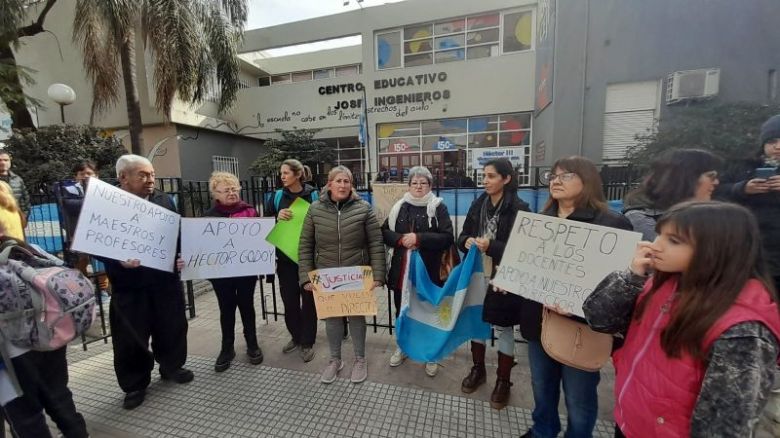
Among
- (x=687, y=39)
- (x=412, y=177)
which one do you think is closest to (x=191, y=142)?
(x=412, y=177)

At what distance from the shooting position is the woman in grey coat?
9.25 ft

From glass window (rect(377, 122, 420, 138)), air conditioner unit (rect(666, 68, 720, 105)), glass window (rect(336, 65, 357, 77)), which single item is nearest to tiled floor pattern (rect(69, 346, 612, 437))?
air conditioner unit (rect(666, 68, 720, 105))

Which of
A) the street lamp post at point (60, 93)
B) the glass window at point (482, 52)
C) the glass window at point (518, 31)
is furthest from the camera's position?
the glass window at point (482, 52)

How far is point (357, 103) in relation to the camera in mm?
15414

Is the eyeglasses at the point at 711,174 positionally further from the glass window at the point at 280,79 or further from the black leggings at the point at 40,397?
the glass window at the point at 280,79

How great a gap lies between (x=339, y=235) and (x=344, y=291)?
46 centimetres

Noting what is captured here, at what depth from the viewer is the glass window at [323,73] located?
1658 cm

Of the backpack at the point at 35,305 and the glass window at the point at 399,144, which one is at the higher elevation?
the glass window at the point at 399,144

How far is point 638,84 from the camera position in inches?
339

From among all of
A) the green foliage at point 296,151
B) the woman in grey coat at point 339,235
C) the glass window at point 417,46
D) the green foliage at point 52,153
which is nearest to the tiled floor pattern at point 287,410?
the woman in grey coat at point 339,235

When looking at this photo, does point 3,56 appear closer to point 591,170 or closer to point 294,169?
point 294,169

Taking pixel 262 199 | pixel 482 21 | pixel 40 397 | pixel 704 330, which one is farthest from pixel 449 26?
pixel 40 397

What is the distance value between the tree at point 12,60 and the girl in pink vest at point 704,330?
44.7 feet

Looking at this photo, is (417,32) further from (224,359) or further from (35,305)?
(35,305)
